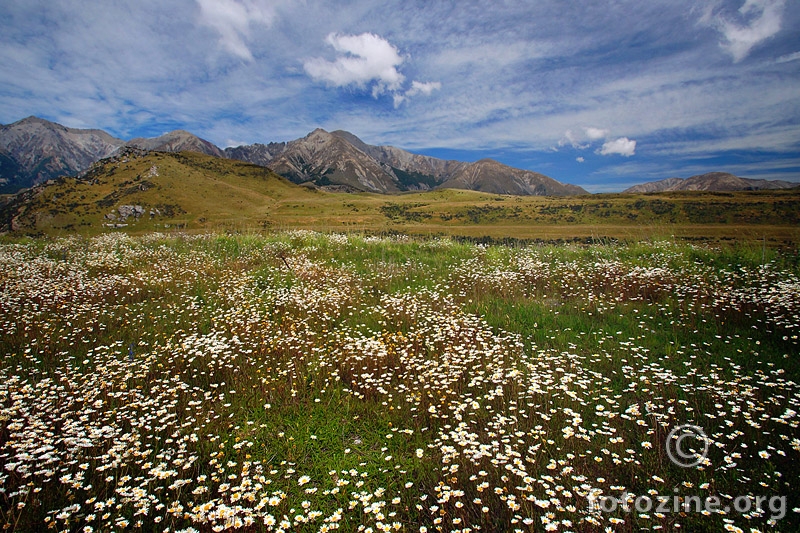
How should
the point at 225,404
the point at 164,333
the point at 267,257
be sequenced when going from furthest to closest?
the point at 267,257 < the point at 164,333 < the point at 225,404

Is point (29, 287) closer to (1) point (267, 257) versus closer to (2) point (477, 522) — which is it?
(1) point (267, 257)

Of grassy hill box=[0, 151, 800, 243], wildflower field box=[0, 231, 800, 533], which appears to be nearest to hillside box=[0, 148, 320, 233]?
grassy hill box=[0, 151, 800, 243]

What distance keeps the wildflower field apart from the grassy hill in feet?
90.7

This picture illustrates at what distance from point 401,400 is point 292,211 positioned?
87.3 metres

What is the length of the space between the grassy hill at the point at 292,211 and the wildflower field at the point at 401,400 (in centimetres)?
2765

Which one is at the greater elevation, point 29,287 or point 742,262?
point 742,262

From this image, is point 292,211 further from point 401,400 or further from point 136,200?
point 401,400

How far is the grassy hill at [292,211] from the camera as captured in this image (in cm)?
4919

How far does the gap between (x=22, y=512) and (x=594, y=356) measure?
740 cm

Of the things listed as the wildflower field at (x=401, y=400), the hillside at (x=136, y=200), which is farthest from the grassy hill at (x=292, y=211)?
the wildflower field at (x=401, y=400)

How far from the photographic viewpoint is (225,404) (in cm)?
492

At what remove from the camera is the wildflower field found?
3.27m

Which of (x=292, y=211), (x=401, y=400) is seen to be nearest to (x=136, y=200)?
(x=292, y=211)

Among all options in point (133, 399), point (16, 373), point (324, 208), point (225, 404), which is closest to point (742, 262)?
point (225, 404)
